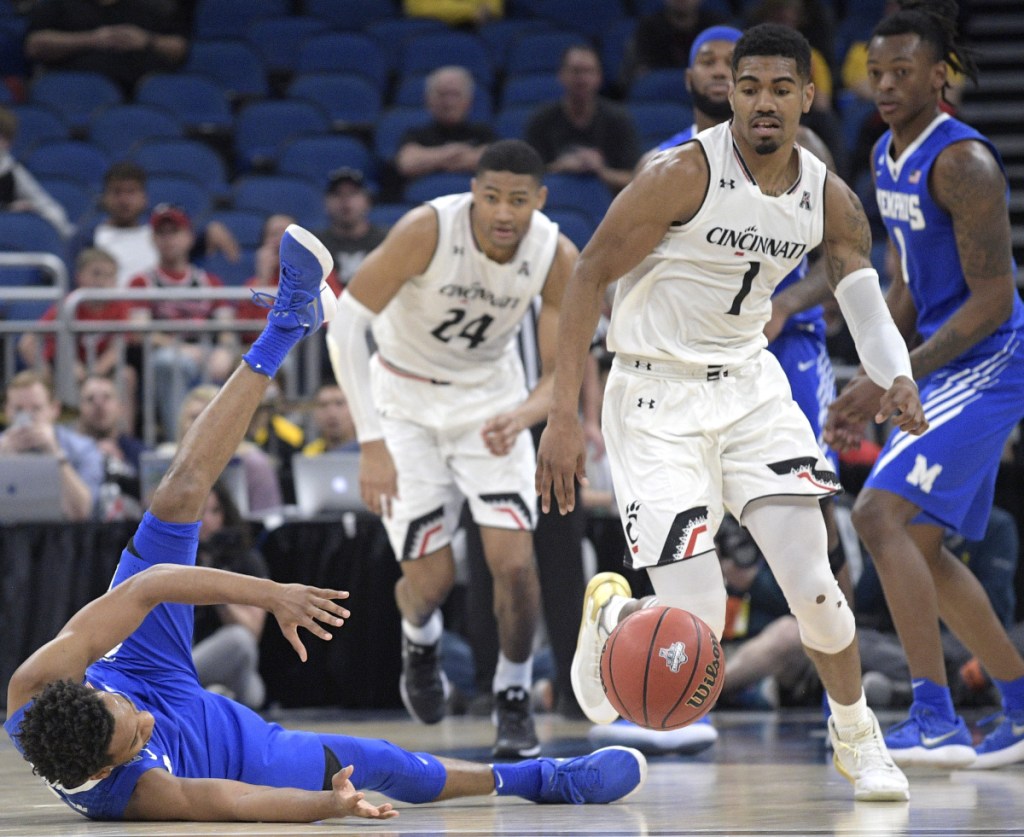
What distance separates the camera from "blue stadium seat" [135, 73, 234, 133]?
12.0m

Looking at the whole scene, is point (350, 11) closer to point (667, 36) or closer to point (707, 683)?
point (667, 36)

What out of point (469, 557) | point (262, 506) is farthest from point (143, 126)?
point (469, 557)

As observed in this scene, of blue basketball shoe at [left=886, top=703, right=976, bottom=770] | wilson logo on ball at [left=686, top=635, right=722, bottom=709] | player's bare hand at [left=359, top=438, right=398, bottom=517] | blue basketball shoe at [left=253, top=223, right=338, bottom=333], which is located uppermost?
blue basketball shoe at [left=253, top=223, right=338, bottom=333]

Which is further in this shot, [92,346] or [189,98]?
[189,98]

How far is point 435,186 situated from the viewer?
10742 mm

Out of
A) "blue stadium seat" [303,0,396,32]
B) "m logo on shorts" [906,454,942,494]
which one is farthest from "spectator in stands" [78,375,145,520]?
"blue stadium seat" [303,0,396,32]

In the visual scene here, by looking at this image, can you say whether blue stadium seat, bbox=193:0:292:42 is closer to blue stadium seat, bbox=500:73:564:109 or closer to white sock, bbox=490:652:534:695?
blue stadium seat, bbox=500:73:564:109

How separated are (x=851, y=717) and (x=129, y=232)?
23.0 ft

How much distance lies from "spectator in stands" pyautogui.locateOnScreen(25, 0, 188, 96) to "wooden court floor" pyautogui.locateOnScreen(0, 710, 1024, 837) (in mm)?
7402

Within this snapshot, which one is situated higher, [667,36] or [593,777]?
[667,36]

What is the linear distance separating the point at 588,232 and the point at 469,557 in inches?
129

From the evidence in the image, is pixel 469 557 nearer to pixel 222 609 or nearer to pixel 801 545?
pixel 222 609

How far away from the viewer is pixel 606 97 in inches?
481

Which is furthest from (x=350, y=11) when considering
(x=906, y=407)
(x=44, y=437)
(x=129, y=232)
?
(x=906, y=407)
